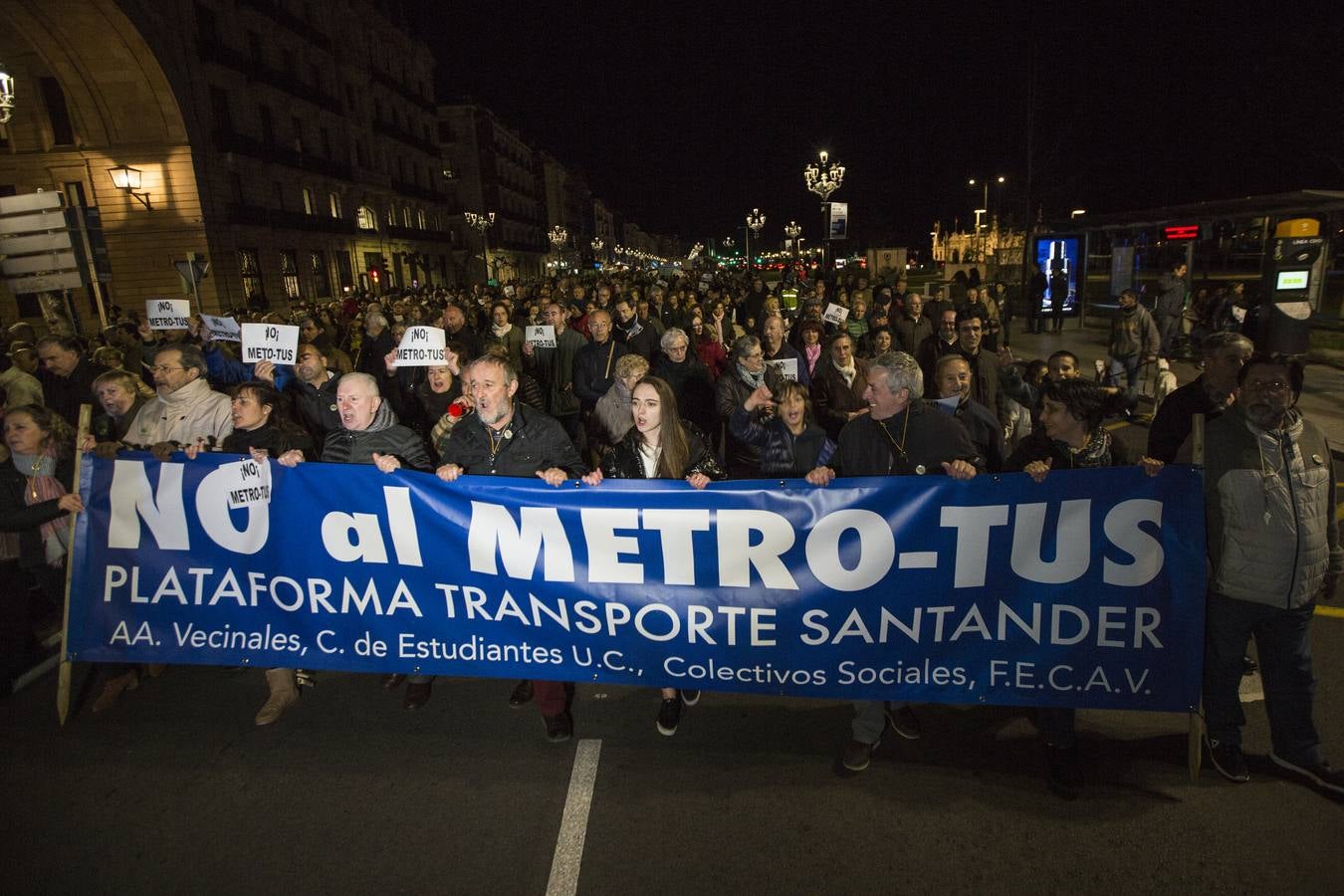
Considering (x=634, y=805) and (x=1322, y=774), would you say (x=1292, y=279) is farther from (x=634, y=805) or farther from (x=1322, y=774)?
(x=634, y=805)

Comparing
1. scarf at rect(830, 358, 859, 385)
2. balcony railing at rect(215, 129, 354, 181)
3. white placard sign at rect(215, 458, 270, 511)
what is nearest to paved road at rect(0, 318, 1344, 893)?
white placard sign at rect(215, 458, 270, 511)

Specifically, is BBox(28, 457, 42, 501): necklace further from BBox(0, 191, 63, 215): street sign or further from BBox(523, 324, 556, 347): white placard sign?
BBox(0, 191, 63, 215): street sign

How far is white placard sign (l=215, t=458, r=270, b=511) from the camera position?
3.95m

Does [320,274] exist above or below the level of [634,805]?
above

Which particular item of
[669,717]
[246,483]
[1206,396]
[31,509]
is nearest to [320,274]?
[31,509]

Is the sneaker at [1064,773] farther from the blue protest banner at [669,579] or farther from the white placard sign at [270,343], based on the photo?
the white placard sign at [270,343]

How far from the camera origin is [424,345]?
5316 millimetres

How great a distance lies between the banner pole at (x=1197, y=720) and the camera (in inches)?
128

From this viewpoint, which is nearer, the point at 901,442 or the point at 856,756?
the point at 856,756

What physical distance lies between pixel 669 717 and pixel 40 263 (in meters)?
9.15

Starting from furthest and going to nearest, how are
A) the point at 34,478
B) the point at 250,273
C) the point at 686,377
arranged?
the point at 250,273, the point at 686,377, the point at 34,478

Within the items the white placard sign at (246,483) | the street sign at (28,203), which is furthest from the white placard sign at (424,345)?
the street sign at (28,203)

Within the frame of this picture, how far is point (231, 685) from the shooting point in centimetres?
453

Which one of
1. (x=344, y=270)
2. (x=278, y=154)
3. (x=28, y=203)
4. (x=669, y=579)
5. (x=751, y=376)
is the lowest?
(x=669, y=579)
